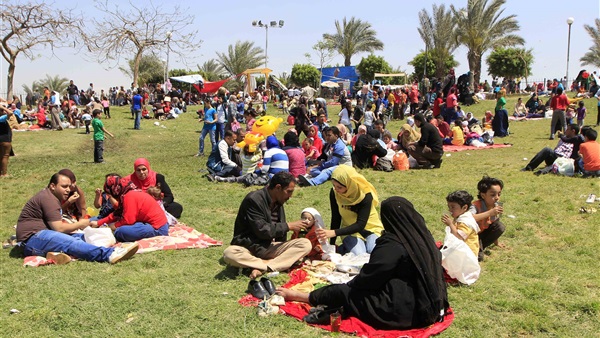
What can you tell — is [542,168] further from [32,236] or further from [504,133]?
[32,236]

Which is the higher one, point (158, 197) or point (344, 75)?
point (344, 75)

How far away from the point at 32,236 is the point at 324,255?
3.50m

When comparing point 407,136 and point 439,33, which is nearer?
point 407,136

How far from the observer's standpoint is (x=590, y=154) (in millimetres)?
10898

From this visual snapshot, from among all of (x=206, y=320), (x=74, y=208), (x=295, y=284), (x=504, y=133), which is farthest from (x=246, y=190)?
(x=504, y=133)

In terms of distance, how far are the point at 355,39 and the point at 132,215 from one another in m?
40.7

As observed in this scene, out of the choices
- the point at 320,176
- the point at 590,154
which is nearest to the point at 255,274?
the point at 320,176

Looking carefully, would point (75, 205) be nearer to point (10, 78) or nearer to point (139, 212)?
point (139, 212)

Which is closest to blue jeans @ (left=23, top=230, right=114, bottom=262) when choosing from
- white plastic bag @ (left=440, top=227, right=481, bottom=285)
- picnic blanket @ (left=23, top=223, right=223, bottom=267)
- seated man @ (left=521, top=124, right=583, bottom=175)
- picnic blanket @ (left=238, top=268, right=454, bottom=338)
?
picnic blanket @ (left=23, top=223, right=223, bottom=267)

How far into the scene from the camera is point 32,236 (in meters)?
6.50

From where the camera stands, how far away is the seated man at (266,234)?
5844mm

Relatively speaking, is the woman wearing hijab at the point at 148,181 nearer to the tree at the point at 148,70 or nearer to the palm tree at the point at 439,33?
the palm tree at the point at 439,33

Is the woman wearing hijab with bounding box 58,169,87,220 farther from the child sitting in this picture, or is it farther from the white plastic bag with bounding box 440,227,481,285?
the white plastic bag with bounding box 440,227,481,285

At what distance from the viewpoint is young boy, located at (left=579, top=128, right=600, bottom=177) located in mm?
10797
